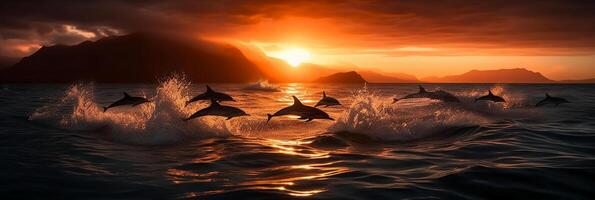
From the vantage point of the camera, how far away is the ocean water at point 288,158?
8508mm

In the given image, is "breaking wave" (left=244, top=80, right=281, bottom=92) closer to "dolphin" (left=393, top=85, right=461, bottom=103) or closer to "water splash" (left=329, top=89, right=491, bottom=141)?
"dolphin" (left=393, top=85, right=461, bottom=103)

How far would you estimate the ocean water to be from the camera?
8.51 metres

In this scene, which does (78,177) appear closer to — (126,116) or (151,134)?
(151,134)

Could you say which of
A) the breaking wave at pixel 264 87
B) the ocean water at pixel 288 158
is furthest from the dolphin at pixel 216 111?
the breaking wave at pixel 264 87

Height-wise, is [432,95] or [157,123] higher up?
[432,95]

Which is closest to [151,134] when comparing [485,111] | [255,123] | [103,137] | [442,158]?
[103,137]

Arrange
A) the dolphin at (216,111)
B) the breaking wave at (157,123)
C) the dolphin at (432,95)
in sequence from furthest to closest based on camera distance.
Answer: the dolphin at (432,95) → the breaking wave at (157,123) → the dolphin at (216,111)

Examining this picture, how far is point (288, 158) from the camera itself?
1189 centimetres

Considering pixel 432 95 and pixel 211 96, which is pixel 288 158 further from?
pixel 432 95

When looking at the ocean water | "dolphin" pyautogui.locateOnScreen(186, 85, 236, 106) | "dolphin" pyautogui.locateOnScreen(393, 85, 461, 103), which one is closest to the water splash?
the ocean water

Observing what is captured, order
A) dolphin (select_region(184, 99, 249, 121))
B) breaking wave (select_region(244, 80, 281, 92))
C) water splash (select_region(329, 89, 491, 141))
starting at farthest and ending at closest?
breaking wave (select_region(244, 80, 281, 92)) < water splash (select_region(329, 89, 491, 141)) < dolphin (select_region(184, 99, 249, 121))

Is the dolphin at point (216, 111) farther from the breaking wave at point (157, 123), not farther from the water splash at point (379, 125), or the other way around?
the water splash at point (379, 125)

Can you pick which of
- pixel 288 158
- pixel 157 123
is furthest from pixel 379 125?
pixel 157 123

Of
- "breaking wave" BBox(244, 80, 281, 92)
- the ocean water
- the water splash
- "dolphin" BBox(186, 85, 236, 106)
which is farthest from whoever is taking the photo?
"breaking wave" BBox(244, 80, 281, 92)
